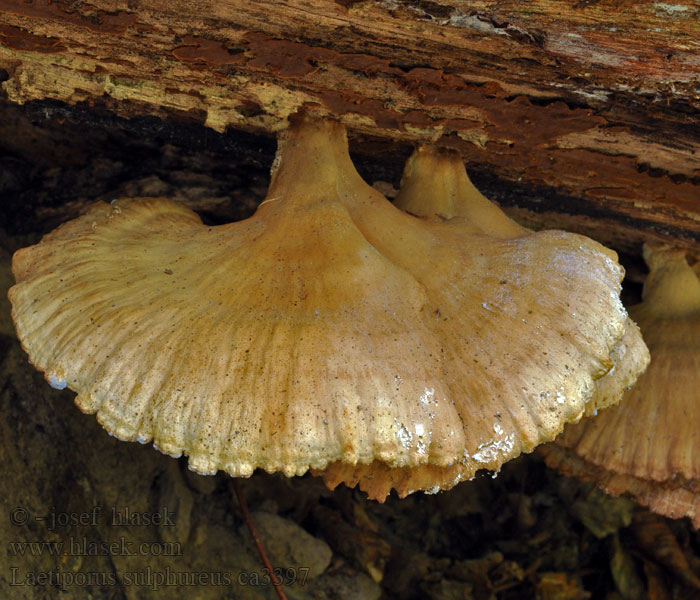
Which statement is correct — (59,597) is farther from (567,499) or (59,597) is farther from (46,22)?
(567,499)

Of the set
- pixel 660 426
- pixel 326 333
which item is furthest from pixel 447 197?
pixel 660 426

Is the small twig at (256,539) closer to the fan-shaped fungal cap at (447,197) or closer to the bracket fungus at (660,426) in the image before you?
the bracket fungus at (660,426)

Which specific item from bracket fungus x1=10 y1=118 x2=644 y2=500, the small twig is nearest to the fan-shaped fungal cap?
bracket fungus x1=10 y1=118 x2=644 y2=500

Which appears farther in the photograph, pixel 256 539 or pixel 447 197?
pixel 256 539

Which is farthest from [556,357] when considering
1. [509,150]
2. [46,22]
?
[46,22]

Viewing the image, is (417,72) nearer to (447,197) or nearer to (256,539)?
(447,197)

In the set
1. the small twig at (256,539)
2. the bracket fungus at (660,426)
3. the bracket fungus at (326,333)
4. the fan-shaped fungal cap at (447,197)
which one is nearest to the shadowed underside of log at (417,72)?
the fan-shaped fungal cap at (447,197)

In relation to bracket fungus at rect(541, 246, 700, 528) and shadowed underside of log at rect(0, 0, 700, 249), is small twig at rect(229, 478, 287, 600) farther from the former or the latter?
shadowed underside of log at rect(0, 0, 700, 249)
